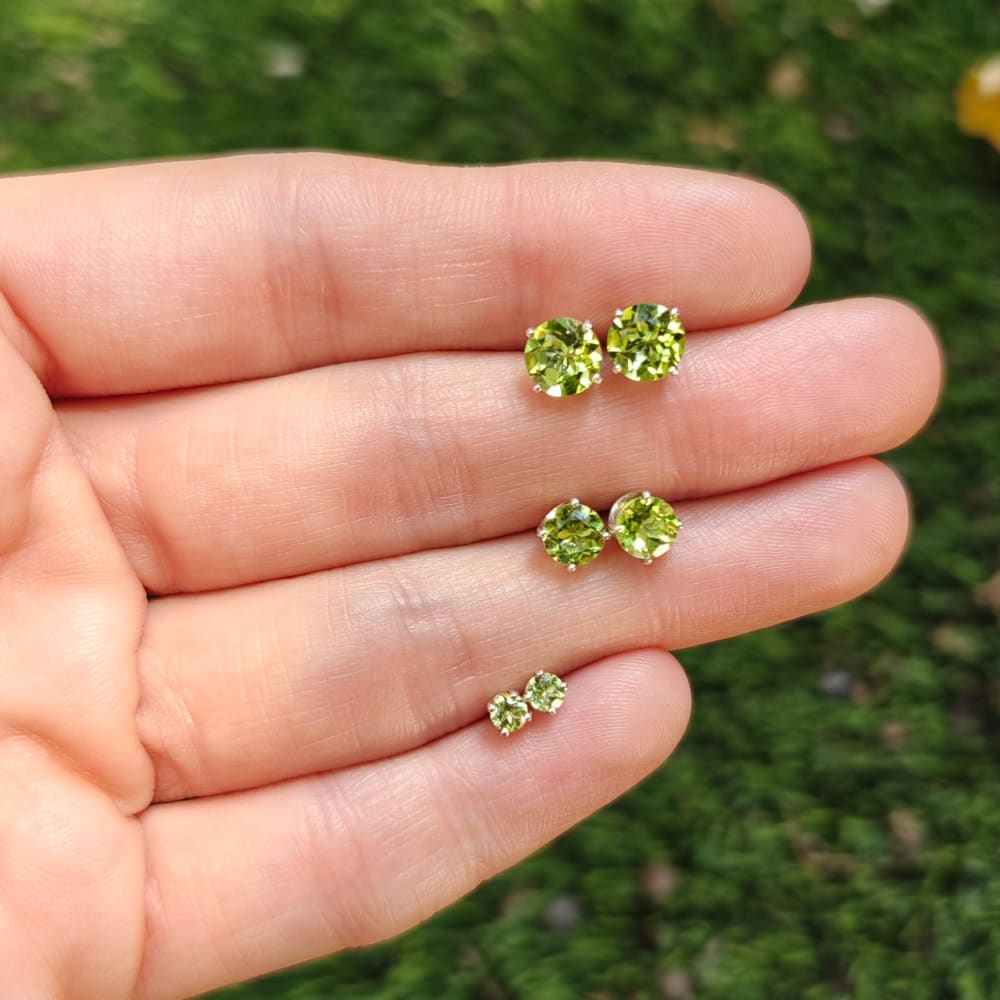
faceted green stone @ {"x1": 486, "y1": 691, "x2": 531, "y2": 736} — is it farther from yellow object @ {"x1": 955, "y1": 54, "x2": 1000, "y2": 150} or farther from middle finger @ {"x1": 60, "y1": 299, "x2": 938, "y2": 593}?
yellow object @ {"x1": 955, "y1": 54, "x2": 1000, "y2": 150}

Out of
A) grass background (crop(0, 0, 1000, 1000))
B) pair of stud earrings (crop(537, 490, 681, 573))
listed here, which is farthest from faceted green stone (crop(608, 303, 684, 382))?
grass background (crop(0, 0, 1000, 1000))

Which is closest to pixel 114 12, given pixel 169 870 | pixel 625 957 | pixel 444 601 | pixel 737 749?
pixel 444 601

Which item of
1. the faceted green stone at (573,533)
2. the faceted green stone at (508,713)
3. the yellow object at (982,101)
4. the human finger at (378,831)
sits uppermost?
the yellow object at (982,101)

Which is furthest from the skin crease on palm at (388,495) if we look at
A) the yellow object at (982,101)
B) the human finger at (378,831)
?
the yellow object at (982,101)

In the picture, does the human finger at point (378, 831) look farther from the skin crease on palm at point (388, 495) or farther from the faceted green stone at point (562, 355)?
the faceted green stone at point (562, 355)

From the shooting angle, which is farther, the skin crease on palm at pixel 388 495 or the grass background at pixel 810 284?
the grass background at pixel 810 284
